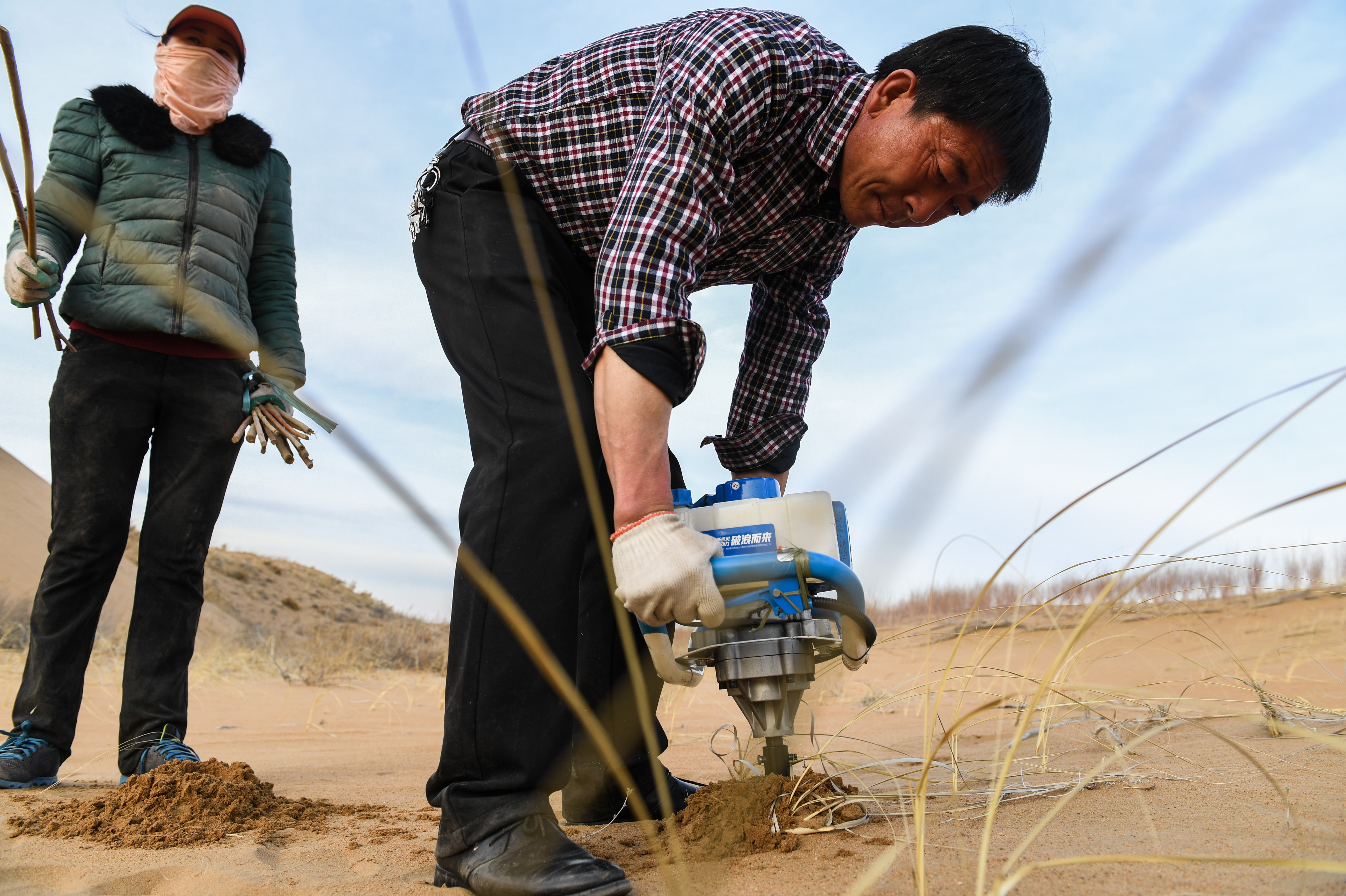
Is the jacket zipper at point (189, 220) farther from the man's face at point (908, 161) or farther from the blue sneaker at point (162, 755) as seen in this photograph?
the man's face at point (908, 161)

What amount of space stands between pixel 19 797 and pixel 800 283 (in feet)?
7.50

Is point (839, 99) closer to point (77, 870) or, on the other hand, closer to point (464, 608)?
point (464, 608)

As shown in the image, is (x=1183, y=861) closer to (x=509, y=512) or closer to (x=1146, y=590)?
(x=509, y=512)

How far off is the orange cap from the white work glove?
857 millimetres

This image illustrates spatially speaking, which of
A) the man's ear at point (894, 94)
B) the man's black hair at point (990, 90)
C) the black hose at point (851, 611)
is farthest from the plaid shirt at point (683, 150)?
the black hose at point (851, 611)

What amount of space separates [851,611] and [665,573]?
1.31 ft

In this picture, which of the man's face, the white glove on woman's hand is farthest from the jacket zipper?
the man's face

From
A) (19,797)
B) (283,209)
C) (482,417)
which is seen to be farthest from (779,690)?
(283,209)

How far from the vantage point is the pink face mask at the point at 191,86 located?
2.54 meters

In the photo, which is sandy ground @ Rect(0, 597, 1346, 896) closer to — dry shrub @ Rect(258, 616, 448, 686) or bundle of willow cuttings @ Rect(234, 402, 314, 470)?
bundle of willow cuttings @ Rect(234, 402, 314, 470)

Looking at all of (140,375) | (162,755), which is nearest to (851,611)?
(162,755)

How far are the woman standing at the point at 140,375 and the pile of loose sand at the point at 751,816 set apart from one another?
56.9 inches

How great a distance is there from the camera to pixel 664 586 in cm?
126

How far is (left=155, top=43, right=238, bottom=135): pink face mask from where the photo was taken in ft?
8.35
